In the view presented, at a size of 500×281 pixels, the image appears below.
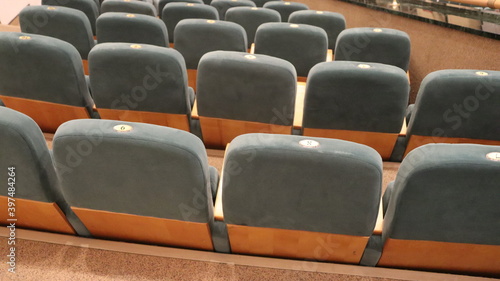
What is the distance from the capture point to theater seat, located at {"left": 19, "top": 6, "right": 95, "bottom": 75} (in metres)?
0.83

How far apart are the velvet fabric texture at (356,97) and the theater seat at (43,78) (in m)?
0.35

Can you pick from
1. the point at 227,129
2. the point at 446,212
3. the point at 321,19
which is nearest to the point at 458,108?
the point at 446,212

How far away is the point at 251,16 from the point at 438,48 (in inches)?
18.7

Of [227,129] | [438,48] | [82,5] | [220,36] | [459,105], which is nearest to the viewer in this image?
[459,105]

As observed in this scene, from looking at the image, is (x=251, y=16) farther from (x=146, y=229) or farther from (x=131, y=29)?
(x=146, y=229)

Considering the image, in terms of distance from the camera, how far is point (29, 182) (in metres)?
0.39

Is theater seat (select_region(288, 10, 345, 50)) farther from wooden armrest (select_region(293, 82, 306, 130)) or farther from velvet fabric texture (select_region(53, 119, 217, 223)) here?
velvet fabric texture (select_region(53, 119, 217, 223))

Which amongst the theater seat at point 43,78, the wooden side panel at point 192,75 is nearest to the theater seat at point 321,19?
the wooden side panel at point 192,75

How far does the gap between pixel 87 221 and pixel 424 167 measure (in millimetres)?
353

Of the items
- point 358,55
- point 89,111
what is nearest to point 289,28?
point 358,55

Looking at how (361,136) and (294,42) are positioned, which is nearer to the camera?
(361,136)

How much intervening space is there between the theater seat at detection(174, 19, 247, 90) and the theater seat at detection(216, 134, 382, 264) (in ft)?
1.53

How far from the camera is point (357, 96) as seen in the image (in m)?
0.56

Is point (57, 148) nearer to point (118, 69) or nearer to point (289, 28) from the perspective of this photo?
point (118, 69)
